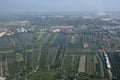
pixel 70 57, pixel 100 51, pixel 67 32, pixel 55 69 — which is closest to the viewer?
pixel 55 69

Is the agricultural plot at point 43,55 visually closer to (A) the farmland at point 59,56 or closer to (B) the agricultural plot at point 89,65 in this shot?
(A) the farmland at point 59,56


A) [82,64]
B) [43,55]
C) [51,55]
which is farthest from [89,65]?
[43,55]

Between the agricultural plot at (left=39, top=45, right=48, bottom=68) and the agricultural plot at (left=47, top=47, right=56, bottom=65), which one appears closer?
the agricultural plot at (left=39, top=45, right=48, bottom=68)

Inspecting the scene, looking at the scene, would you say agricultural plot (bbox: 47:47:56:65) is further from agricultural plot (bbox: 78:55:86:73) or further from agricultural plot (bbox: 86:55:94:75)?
agricultural plot (bbox: 86:55:94:75)

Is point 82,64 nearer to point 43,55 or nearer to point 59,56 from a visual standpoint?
point 59,56

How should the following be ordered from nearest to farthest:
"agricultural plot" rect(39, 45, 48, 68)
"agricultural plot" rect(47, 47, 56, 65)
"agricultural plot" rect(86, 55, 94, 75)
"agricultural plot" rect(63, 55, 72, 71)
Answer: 1. "agricultural plot" rect(86, 55, 94, 75)
2. "agricultural plot" rect(63, 55, 72, 71)
3. "agricultural plot" rect(39, 45, 48, 68)
4. "agricultural plot" rect(47, 47, 56, 65)

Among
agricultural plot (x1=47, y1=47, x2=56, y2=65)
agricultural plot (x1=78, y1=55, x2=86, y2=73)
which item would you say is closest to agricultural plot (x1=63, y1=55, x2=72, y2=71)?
agricultural plot (x1=78, y1=55, x2=86, y2=73)

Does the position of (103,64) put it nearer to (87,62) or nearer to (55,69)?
(87,62)

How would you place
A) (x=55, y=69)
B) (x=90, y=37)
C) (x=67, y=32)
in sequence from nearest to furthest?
1. (x=55, y=69)
2. (x=90, y=37)
3. (x=67, y=32)

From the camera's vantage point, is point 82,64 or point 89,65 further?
point 82,64

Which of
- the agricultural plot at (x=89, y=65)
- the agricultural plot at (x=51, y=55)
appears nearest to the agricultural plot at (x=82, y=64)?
the agricultural plot at (x=89, y=65)

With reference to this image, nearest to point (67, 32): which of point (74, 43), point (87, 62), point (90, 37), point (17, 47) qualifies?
point (90, 37)
